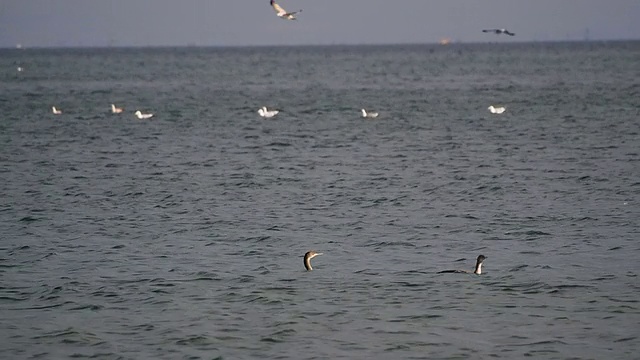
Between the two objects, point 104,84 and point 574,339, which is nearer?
point 574,339

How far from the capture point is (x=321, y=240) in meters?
22.4

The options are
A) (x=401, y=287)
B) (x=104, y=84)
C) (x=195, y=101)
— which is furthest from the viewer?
(x=104, y=84)

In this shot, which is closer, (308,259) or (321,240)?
(308,259)

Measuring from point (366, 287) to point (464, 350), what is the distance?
11.7 feet

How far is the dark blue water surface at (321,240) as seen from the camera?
613 inches

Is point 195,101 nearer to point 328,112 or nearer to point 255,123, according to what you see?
point 328,112

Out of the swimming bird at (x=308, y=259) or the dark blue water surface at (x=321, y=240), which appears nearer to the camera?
the dark blue water surface at (x=321, y=240)

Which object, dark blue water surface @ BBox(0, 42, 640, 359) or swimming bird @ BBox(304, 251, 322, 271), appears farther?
swimming bird @ BBox(304, 251, 322, 271)

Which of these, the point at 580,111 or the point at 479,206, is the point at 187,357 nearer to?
the point at 479,206

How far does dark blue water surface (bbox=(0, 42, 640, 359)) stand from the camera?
1558 cm

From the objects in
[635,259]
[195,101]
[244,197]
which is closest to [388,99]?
[195,101]

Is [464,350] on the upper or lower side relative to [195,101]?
lower

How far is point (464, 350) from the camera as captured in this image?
14820mm

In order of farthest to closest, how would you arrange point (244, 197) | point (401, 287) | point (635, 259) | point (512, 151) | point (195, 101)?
1. point (195, 101)
2. point (512, 151)
3. point (244, 197)
4. point (635, 259)
5. point (401, 287)
